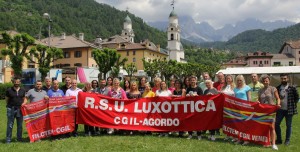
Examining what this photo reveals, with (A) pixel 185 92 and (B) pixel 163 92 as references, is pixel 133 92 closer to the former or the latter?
(B) pixel 163 92

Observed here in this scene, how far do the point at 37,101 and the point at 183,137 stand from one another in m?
4.76

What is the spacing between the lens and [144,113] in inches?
Result: 433

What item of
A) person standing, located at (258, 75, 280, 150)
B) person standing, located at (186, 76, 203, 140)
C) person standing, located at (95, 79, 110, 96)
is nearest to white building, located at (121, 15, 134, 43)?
person standing, located at (95, 79, 110, 96)

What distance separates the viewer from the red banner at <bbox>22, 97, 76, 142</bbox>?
33.6ft

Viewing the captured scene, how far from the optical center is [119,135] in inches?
438

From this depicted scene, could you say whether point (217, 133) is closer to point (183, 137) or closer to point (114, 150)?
point (183, 137)

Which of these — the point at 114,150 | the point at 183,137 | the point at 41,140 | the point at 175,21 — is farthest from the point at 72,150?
the point at 175,21

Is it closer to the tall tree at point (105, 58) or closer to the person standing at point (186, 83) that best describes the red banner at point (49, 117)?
the person standing at point (186, 83)

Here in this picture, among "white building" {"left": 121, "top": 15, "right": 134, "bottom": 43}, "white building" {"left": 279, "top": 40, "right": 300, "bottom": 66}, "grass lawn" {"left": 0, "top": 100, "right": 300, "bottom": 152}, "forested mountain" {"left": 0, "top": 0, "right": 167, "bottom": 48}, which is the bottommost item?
"grass lawn" {"left": 0, "top": 100, "right": 300, "bottom": 152}

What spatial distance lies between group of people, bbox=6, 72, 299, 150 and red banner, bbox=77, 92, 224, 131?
0.88 feet

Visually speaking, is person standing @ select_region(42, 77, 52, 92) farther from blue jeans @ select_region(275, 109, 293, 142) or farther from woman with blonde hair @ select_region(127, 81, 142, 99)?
blue jeans @ select_region(275, 109, 293, 142)

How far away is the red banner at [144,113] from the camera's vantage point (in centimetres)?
1073

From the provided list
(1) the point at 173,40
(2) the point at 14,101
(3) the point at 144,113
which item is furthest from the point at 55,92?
(1) the point at 173,40

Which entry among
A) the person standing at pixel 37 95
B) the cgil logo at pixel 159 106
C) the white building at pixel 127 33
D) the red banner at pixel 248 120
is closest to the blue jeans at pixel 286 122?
the red banner at pixel 248 120
